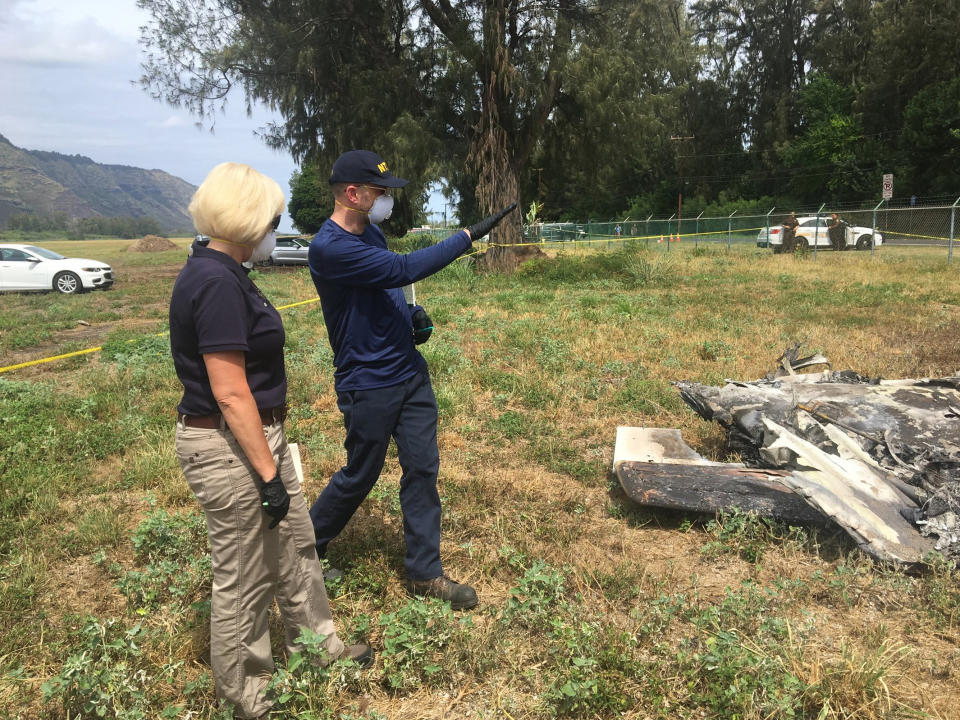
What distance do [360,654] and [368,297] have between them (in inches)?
58.6

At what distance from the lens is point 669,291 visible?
41.3 ft

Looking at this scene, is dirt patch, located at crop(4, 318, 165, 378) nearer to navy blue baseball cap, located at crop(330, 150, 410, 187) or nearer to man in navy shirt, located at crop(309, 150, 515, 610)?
man in navy shirt, located at crop(309, 150, 515, 610)

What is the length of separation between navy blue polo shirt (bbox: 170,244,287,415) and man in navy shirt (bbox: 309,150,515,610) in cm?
61

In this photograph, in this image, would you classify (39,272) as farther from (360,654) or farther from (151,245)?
(151,245)

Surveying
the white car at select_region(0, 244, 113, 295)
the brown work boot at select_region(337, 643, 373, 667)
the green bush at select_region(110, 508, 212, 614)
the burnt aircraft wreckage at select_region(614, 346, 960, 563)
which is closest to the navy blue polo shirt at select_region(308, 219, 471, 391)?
the brown work boot at select_region(337, 643, 373, 667)

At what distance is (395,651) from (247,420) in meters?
1.15

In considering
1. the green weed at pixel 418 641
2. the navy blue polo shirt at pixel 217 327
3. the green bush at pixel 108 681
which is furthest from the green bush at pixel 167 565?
the navy blue polo shirt at pixel 217 327

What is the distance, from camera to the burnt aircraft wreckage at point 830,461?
3191 millimetres

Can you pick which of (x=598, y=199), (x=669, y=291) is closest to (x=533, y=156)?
(x=669, y=291)

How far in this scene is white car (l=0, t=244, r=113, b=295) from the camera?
54.1 feet

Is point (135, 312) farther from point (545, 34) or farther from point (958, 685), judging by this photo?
point (958, 685)

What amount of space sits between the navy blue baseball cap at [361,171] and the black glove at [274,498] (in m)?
1.36

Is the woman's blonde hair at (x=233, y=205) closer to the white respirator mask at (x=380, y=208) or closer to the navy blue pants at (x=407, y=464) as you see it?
the white respirator mask at (x=380, y=208)

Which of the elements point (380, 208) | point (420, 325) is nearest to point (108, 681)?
point (420, 325)
